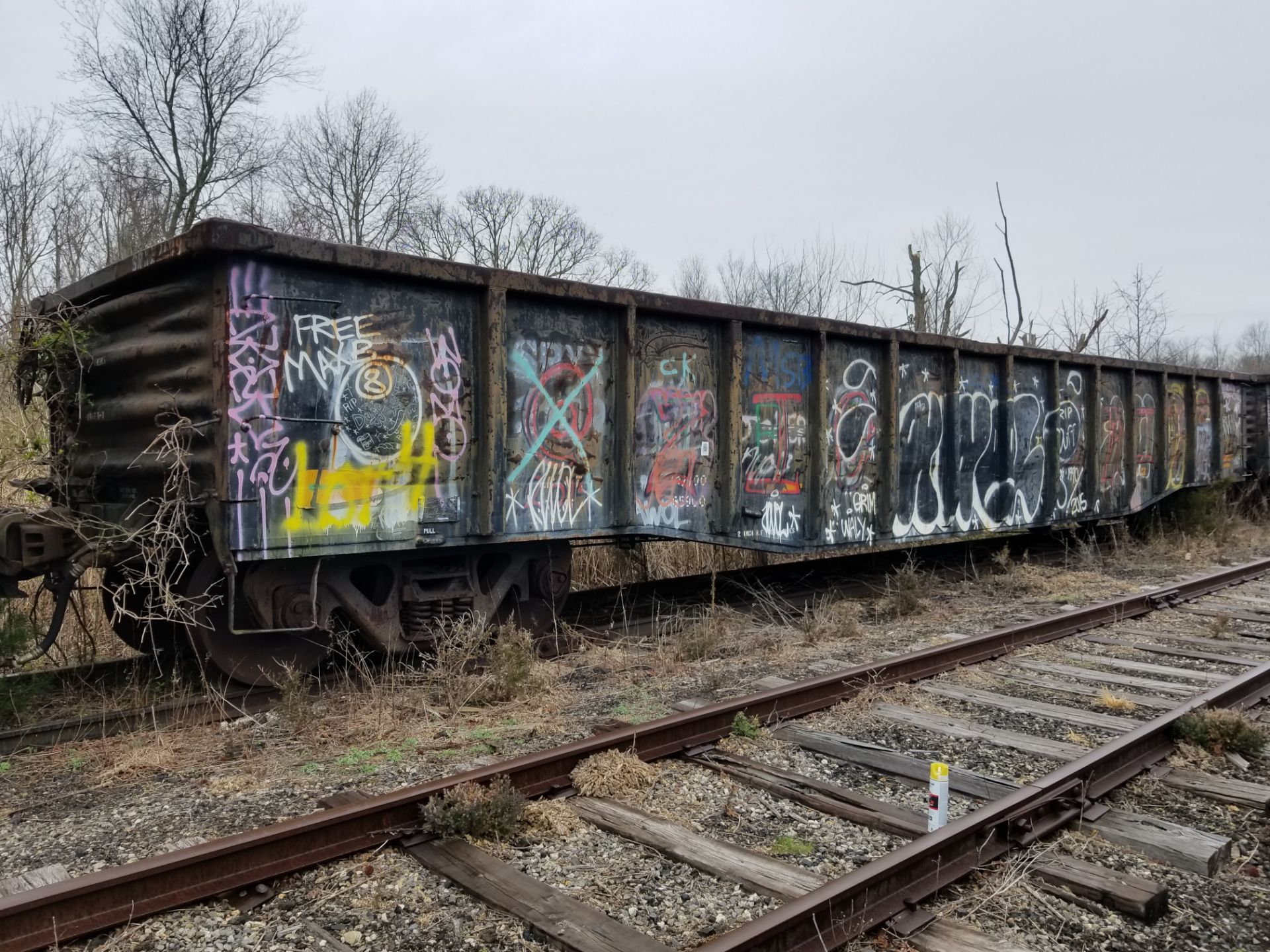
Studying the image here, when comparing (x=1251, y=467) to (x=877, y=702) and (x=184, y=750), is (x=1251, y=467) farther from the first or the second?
(x=184, y=750)

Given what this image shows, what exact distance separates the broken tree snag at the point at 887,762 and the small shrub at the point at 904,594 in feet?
13.5

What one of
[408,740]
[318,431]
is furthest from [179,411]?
[408,740]

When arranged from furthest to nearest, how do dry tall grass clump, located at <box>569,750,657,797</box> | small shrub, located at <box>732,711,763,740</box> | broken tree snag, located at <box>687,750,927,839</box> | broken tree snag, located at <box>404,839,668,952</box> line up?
1. small shrub, located at <box>732,711,763,740</box>
2. dry tall grass clump, located at <box>569,750,657,797</box>
3. broken tree snag, located at <box>687,750,927,839</box>
4. broken tree snag, located at <box>404,839,668,952</box>

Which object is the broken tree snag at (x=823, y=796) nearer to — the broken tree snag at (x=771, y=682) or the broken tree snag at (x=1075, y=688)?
the broken tree snag at (x=771, y=682)

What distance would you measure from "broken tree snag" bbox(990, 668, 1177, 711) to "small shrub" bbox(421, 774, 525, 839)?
4.02m

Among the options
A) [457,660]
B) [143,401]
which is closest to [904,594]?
[457,660]

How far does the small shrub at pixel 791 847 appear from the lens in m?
3.59

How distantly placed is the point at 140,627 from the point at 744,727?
4.39 m

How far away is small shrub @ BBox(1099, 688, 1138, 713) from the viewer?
5.68 meters

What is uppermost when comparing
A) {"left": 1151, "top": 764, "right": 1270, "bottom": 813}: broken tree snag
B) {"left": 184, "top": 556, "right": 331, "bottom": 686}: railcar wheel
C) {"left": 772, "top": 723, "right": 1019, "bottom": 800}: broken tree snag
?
{"left": 184, "top": 556, "right": 331, "bottom": 686}: railcar wheel

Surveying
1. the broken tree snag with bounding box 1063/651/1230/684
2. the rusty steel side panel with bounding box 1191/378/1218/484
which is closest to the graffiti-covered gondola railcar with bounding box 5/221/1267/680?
the broken tree snag with bounding box 1063/651/1230/684

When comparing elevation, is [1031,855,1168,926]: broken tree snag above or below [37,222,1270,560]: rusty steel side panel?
below

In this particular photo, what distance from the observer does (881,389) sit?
32.7 ft

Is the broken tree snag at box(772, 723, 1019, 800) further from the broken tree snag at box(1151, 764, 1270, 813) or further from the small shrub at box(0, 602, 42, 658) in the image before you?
the small shrub at box(0, 602, 42, 658)
